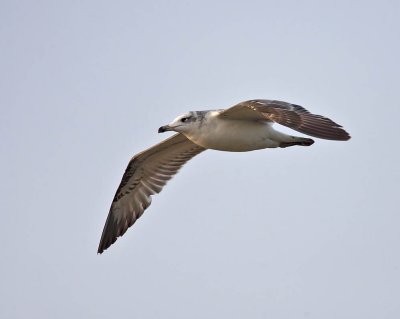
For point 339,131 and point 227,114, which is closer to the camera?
point 339,131

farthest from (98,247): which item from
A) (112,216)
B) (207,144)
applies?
(207,144)

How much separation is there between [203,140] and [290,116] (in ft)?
7.54

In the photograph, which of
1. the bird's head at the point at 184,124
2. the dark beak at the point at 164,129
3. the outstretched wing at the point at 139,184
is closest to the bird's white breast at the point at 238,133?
the bird's head at the point at 184,124

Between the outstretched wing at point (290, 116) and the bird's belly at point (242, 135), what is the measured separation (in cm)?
19

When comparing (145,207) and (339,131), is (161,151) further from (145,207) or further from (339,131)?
(339,131)

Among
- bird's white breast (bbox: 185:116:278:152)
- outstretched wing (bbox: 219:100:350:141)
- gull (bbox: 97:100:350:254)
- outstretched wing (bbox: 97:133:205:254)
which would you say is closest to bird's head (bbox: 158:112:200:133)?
gull (bbox: 97:100:350:254)

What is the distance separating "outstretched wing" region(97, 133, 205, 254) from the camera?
18.2 meters

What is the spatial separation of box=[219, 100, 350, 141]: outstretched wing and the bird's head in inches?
21.9

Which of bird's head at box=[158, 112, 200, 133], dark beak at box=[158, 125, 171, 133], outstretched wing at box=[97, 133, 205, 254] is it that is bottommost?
outstretched wing at box=[97, 133, 205, 254]

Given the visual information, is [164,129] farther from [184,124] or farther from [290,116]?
[290,116]

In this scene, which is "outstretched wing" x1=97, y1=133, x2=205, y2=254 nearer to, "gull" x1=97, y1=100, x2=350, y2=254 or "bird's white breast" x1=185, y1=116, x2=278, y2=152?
"gull" x1=97, y1=100, x2=350, y2=254

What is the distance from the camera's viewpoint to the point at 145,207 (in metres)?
18.4

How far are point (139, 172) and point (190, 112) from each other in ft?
9.84

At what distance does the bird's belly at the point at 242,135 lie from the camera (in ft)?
50.7
